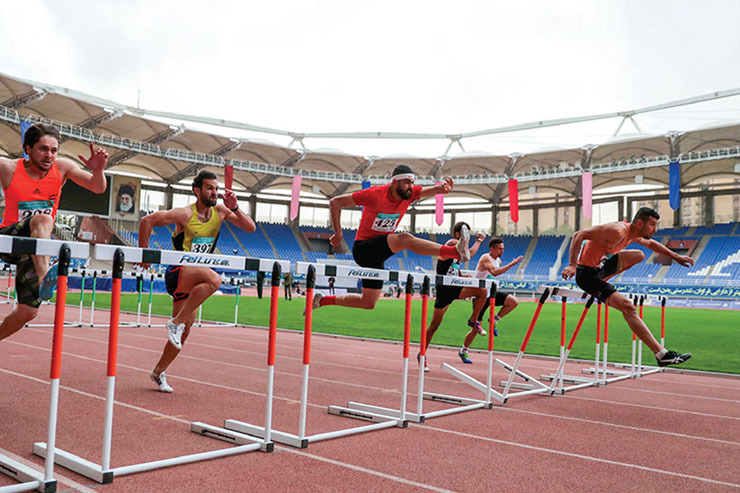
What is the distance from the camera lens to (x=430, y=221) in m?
61.2

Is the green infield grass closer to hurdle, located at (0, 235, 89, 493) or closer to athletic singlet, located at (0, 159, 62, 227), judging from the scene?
athletic singlet, located at (0, 159, 62, 227)

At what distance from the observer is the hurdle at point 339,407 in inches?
163

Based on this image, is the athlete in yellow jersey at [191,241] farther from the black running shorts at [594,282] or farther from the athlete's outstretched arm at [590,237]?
the black running shorts at [594,282]

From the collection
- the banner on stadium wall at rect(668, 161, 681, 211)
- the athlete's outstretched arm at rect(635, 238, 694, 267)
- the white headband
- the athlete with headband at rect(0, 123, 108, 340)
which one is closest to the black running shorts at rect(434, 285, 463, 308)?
the athlete's outstretched arm at rect(635, 238, 694, 267)

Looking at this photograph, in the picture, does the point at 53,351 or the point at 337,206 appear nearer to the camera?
the point at 53,351

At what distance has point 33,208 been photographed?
420 cm

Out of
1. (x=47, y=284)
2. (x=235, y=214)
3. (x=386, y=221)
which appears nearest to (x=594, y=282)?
(x=386, y=221)

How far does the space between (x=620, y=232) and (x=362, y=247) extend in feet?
9.26

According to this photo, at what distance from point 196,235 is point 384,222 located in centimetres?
190

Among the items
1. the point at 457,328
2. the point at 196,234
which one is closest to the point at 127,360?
the point at 196,234

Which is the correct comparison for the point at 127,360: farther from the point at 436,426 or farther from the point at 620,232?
the point at 620,232

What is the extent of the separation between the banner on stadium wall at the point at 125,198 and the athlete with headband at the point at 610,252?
4153 cm

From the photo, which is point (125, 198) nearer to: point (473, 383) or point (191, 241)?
point (191, 241)

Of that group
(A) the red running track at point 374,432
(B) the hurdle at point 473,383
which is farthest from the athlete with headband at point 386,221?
(A) the red running track at point 374,432
